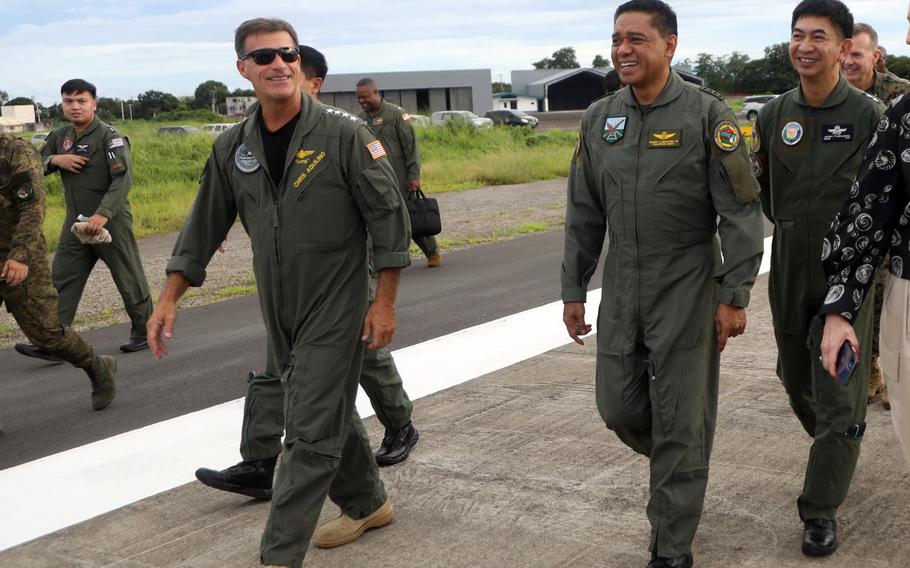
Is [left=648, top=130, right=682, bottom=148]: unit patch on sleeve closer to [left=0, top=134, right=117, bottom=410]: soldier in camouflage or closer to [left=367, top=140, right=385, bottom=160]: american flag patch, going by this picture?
[left=367, top=140, right=385, bottom=160]: american flag patch

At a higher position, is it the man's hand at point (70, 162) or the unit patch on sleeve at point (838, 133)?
the unit patch on sleeve at point (838, 133)

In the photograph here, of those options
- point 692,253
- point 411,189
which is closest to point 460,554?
point 692,253

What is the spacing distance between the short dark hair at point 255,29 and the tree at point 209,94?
9024cm

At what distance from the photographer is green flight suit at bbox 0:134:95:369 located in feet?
21.0

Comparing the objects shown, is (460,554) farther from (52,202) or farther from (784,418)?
(52,202)

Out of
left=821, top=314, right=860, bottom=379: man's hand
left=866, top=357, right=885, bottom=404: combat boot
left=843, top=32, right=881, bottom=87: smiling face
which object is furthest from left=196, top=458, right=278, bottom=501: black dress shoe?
left=843, top=32, right=881, bottom=87: smiling face

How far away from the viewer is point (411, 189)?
11852 millimetres

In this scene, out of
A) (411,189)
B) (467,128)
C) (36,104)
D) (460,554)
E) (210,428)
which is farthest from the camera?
(36,104)

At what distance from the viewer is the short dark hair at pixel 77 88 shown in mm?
8766

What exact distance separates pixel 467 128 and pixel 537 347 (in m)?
28.4

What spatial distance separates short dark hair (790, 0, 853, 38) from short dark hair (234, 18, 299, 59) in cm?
201

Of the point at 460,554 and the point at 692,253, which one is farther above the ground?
the point at 692,253

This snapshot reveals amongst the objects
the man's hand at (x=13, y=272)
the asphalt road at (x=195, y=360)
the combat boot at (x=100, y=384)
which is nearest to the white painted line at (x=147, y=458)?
the asphalt road at (x=195, y=360)

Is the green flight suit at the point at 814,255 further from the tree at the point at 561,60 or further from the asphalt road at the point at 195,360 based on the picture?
the tree at the point at 561,60
